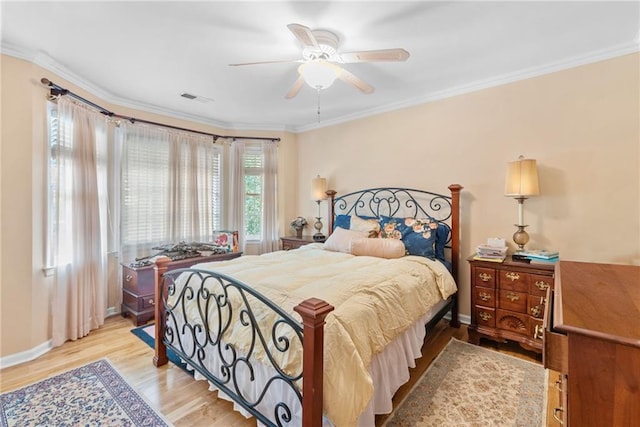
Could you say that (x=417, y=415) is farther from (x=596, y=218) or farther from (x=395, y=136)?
(x=395, y=136)

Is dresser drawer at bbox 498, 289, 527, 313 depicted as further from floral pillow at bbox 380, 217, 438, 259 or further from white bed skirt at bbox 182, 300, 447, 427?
white bed skirt at bbox 182, 300, 447, 427

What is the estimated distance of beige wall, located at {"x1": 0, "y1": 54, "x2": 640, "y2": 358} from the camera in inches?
93.3

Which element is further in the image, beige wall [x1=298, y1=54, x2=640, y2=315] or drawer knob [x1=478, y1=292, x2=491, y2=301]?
drawer knob [x1=478, y1=292, x2=491, y2=301]

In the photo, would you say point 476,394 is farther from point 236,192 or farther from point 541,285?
point 236,192

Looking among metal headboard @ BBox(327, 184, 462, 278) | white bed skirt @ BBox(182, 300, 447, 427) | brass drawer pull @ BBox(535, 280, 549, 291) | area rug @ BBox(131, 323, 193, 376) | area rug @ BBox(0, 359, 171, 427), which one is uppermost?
metal headboard @ BBox(327, 184, 462, 278)

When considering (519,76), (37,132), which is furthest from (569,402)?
(37,132)

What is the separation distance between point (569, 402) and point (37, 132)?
3877mm

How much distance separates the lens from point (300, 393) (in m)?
1.36

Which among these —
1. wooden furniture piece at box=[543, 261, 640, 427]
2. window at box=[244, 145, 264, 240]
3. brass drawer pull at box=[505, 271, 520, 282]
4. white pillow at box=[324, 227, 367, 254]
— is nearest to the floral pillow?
white pillow at box=[324, 227, 367, 254]

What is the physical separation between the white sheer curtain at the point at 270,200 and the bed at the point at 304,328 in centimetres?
183

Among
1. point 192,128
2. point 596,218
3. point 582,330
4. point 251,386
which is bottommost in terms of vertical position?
point 251,386

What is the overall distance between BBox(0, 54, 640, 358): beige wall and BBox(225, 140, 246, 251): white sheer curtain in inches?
69.9

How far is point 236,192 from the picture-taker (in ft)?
14.9

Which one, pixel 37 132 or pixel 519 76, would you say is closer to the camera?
pixel 37 132
